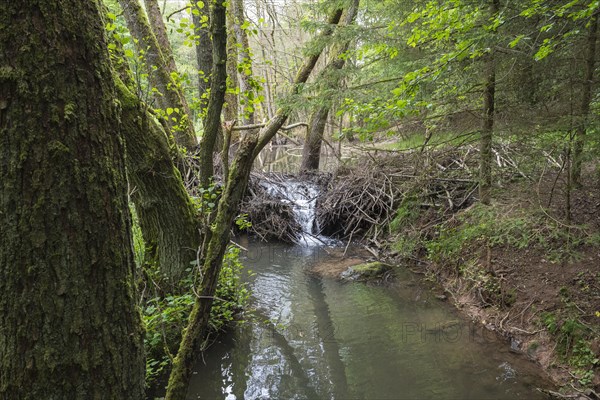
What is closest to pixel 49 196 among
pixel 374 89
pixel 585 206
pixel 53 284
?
pixel 53 284

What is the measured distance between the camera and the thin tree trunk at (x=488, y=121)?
15.6 ft

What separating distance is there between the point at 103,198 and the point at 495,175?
6.25 metres

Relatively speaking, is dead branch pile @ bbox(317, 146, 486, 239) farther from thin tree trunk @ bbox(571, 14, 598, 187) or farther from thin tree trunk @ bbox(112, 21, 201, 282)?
thin tree trunk @ bbox(112, 21, 201, 282)

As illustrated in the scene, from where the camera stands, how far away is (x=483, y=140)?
524cm

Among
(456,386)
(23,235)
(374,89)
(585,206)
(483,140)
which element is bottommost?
(456,386)

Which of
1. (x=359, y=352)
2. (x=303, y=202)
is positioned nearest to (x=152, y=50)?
(x=303, y=202)

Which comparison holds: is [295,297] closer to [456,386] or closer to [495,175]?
[456,386]

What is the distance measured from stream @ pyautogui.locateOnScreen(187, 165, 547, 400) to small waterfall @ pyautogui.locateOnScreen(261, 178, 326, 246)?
9.09ft

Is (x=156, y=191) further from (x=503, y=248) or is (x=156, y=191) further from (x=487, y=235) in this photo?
(x=503, y=248)

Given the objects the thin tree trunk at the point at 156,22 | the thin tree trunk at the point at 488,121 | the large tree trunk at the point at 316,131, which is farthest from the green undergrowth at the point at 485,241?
the thin tree trunk at the point at 156,22

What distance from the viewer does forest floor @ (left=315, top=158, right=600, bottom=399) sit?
12.4 feet

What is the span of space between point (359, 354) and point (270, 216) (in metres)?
4.93

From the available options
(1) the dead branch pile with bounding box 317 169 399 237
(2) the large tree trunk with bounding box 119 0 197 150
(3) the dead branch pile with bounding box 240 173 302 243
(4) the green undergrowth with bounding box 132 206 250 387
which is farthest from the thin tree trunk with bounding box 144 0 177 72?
(1) the dead branch pile with bounding box 317 169 399 237

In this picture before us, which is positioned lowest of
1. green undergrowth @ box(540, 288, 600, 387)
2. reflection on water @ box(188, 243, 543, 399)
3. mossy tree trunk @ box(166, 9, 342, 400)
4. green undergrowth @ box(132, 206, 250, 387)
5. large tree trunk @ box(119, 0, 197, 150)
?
reflection on water @ box(188, 243, 543, 399)
